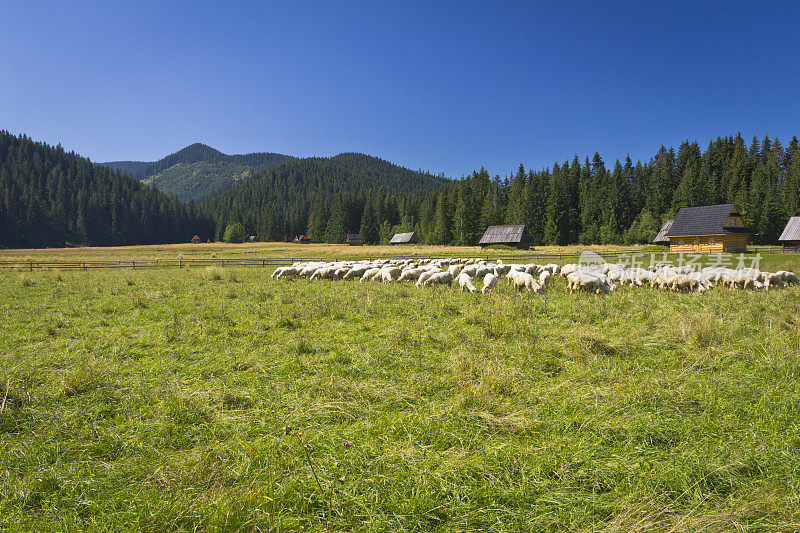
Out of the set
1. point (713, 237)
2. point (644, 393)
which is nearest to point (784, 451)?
point (644, 393)

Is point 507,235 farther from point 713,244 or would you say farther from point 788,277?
point 788,277

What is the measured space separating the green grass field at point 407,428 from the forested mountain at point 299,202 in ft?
309

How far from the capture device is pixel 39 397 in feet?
14.8

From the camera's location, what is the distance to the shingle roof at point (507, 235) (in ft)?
182

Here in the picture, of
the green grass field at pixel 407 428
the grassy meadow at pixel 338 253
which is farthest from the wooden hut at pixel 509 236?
the green grass field at pixel 407 428

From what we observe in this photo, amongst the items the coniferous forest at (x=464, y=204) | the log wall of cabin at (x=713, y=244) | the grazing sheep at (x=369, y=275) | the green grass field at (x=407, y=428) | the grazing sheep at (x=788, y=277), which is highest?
the coniferous forest at (x=464, y=204)

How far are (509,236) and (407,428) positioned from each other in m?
56.0

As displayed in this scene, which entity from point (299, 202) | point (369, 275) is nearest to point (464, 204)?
point (369, 275)

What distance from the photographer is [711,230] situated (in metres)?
37.7

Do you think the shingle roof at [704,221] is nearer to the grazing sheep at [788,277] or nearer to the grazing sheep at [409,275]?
the grazing sheep at [788,277]

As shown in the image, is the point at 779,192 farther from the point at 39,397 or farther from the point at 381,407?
the point at 39,397

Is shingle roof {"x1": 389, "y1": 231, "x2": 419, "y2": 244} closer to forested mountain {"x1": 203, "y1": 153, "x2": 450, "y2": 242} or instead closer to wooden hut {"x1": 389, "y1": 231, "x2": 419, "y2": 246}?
wooden hut {"x1": 389, "y1": 231, "x2": 419, "y2": 246}

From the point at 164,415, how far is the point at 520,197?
7609 cm

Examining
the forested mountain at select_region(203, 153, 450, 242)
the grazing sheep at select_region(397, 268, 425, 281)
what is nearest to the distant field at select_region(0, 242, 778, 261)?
the grazing sheep at select_region(397, 268, 425, 281)
